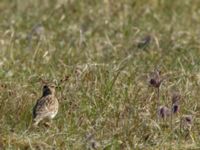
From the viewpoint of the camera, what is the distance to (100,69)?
24.1 ft

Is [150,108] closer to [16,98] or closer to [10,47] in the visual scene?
[16,98]

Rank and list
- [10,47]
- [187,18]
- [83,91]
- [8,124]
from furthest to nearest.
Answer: [187,18], [10,47], [83,91], [8,124]

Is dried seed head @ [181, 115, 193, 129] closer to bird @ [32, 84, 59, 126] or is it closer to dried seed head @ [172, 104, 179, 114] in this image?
dried seed head @ [172, 104, 179, 114]

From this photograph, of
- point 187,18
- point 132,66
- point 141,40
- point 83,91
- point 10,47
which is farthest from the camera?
→ point 187,18

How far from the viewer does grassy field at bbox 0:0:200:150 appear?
6.17 metres

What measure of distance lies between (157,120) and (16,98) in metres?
0.91

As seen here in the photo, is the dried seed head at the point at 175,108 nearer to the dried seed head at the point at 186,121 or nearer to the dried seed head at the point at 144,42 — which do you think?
the dried seed head at the point at 186,121

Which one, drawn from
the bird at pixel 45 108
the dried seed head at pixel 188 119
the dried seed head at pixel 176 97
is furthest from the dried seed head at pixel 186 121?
the bird at pixel 45 108

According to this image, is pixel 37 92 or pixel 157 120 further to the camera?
pixel 37 92

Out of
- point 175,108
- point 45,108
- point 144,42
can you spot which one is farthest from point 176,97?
point 144,42

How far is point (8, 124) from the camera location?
632 centimetres

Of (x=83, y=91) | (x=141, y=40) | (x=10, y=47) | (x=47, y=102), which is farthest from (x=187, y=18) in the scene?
(x=47, y=102)

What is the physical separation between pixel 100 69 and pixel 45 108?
1.17 m

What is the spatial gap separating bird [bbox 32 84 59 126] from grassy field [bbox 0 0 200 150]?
2.9 inches
